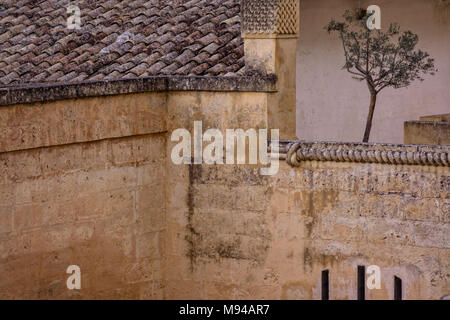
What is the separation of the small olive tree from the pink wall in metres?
0.25

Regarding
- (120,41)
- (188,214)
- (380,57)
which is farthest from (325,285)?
(380,57)

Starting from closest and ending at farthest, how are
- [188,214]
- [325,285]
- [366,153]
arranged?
[325,285]
[366,153]
[188,214]

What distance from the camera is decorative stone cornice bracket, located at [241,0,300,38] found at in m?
11.2

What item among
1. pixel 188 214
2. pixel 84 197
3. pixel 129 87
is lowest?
pixel 188 214

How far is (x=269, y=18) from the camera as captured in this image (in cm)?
1123

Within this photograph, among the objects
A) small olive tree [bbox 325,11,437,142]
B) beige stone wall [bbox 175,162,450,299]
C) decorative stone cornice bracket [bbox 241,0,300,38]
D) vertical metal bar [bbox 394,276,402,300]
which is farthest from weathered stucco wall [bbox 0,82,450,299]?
small olive tree [bbox 325,11,437,142]

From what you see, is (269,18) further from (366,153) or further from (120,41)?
(120,41)

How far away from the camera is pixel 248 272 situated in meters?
11.3

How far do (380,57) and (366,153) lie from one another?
163 inches

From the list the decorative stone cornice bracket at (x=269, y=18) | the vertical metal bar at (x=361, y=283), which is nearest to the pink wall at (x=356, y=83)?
the decorative stone cornice bracket at (x=269, y=18)

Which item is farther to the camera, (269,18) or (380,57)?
(380,57)

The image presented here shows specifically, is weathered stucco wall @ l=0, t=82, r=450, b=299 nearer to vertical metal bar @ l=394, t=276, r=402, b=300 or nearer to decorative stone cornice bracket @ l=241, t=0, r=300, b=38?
decorative stone cornice bracket @ l=241, t=0, r=300, b=38

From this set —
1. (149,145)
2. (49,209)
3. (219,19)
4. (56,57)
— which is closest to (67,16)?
(56,57)

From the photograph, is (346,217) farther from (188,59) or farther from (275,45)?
(188,59)
